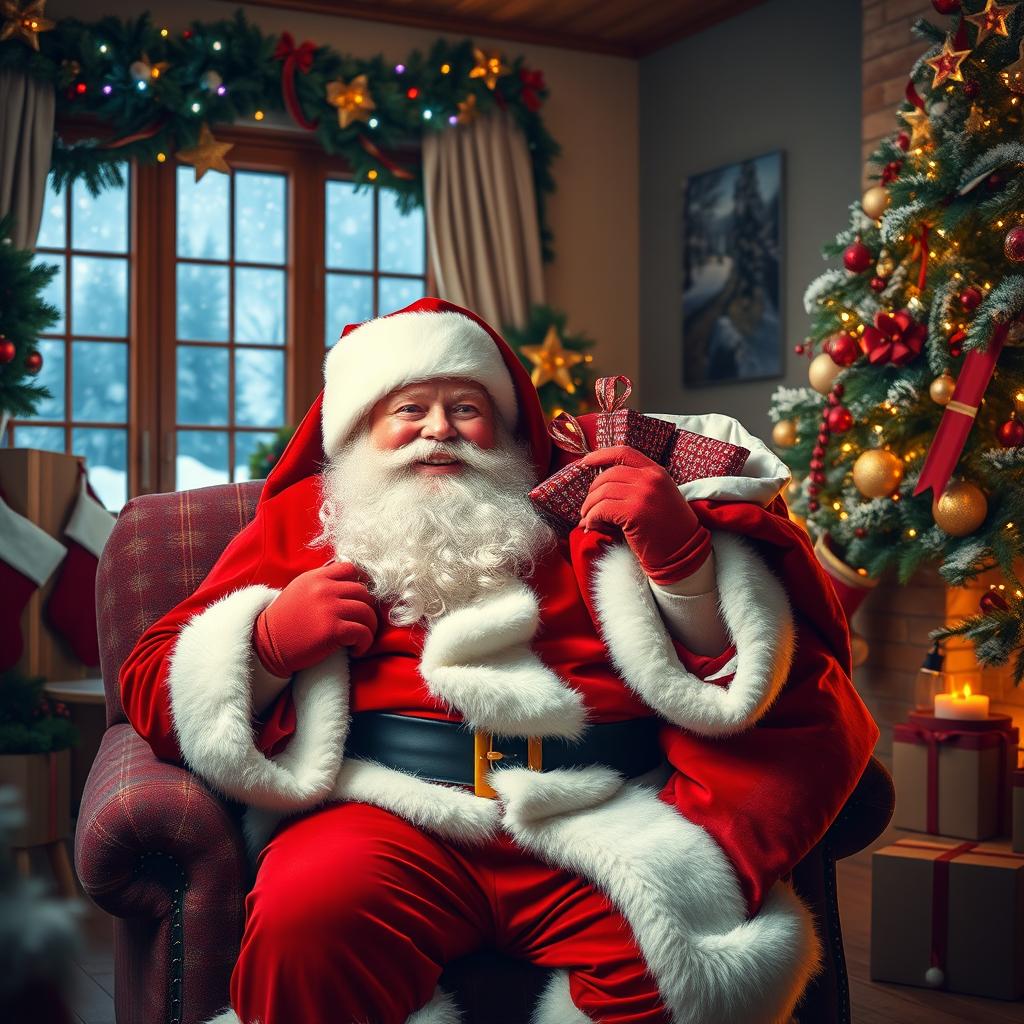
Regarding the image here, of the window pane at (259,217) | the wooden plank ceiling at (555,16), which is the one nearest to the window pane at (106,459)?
the window pane at (259,217)

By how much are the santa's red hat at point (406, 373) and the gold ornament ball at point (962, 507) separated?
1.59 metres

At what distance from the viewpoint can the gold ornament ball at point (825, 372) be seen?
375 centimetres

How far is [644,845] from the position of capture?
1.59m

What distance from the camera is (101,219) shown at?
523 cm

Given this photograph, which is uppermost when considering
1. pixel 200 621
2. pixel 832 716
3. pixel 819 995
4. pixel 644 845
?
pixel 200 621

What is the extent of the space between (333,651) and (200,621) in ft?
0.65

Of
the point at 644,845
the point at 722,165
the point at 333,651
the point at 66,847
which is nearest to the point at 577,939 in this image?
the point at 644,845

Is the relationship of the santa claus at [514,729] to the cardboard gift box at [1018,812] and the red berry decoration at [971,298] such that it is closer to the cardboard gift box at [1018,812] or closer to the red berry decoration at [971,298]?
the cardboard gift box at [1018,812]

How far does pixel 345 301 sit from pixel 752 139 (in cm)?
193

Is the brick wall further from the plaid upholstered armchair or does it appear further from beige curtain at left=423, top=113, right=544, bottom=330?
the plaid upholstered armchair

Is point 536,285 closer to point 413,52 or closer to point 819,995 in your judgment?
point 413,52

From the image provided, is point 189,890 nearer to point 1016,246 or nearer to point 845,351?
point 1016,246

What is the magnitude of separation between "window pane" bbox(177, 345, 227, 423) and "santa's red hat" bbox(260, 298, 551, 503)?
10.9 feet

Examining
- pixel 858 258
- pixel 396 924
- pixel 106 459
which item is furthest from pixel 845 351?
pixel 106 459
